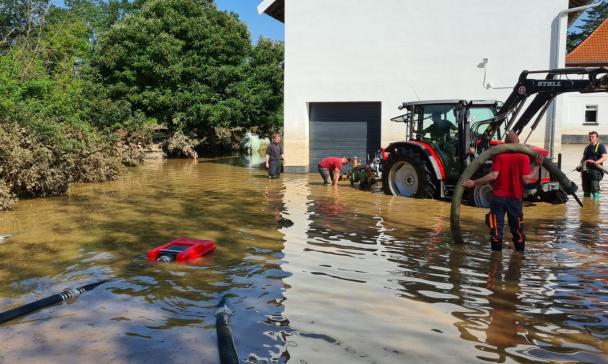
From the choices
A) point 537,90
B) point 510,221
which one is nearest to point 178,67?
point 537,90

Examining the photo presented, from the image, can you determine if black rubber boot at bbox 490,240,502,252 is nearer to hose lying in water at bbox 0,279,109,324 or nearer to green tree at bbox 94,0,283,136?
hose lying in water at bbox 0,279,109,324

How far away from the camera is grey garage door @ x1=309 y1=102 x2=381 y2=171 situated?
1828 centimetres

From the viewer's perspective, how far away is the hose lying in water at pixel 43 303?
14.1 feet

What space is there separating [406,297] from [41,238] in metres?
5.47

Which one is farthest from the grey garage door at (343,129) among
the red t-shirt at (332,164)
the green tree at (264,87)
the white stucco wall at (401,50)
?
the green tree at (264,87)

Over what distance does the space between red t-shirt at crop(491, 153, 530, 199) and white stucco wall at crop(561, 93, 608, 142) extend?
3042 cm

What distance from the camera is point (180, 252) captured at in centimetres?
616

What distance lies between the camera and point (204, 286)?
17.5 feet

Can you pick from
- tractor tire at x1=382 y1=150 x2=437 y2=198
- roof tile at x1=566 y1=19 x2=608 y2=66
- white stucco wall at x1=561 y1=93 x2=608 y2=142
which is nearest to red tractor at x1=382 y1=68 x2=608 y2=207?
tractor tire at x1=382 y1=150 x2=437 y2=198

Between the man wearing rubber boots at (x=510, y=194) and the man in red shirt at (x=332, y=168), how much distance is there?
25.8ft

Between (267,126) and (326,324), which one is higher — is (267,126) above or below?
above

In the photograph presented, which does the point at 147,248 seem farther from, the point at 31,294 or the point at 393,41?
the point at 393,41

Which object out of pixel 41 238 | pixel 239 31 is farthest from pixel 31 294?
pixel 239 31

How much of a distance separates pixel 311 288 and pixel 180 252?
5.97 feet
